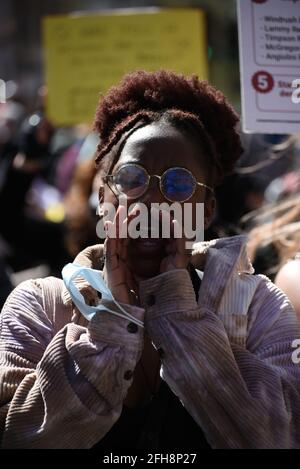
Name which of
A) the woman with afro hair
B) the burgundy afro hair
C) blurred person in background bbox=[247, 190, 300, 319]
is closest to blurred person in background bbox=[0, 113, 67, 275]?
blurred person in background bbox=[247, 190, 300, 319]

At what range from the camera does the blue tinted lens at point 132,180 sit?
78.4 inches

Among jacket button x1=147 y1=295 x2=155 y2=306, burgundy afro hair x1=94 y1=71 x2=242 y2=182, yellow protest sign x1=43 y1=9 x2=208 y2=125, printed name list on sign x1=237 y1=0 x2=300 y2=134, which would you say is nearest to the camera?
jacket button x1=147 y1=295 x2=155 y2=306

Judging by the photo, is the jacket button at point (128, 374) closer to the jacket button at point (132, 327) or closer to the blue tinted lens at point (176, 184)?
the jacket button at point (132, 327)

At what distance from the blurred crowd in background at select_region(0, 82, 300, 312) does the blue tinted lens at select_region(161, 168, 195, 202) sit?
3.32 ft

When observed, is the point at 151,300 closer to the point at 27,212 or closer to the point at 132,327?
the point at 132,327

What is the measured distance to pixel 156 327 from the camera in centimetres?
190

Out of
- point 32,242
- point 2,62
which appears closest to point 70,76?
point 32,242

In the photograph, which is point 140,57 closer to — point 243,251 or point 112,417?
point 243,251

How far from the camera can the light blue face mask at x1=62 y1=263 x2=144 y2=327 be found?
1883mm

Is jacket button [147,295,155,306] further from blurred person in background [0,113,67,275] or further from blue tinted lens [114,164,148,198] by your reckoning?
blurred person in background [0,113,67,275]

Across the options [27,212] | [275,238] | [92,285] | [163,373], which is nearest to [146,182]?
[92,285]

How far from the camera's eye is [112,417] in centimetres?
182

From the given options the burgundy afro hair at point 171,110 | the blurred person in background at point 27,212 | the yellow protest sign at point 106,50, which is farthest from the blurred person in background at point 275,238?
the blurred person in background at point 27,212

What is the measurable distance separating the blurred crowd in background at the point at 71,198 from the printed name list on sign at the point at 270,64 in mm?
545
